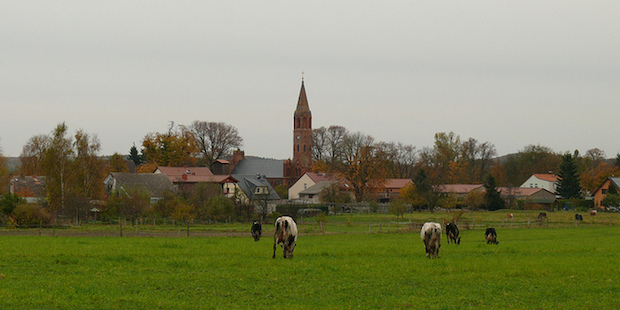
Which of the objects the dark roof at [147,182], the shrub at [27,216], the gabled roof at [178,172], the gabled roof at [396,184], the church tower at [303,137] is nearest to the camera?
the shrub at [27,216]

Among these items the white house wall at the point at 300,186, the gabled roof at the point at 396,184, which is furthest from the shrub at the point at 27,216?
the white house wall at the point at 300,186

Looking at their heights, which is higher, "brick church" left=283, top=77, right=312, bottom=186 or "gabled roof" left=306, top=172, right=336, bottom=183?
"brick church" left=283, top=77, right=312, bottom=186

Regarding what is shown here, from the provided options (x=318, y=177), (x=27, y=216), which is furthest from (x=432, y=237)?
(x=318, y=177)

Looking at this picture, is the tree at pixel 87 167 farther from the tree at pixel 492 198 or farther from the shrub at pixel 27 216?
the tree at pixel 492 198

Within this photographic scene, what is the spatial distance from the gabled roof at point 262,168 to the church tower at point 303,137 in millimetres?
4652

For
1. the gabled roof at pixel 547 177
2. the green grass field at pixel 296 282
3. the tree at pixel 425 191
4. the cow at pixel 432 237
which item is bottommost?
the green grass field at pixel 296 282

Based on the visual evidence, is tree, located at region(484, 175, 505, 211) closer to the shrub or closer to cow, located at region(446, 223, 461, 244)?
cow, located at region(446, 223, 461, 244)

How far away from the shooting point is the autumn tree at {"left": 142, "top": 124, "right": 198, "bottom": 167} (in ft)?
400

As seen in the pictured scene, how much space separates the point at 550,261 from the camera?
75.1 ft

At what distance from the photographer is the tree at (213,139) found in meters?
134

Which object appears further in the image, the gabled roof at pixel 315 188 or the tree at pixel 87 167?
the gabled roof at pixel 315 188

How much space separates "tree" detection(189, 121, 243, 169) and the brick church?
12966mm

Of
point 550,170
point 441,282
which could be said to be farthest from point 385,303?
point 550,170

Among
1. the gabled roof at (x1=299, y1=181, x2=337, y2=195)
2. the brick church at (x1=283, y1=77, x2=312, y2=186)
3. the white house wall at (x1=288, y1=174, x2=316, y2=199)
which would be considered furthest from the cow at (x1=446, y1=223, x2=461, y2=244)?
the brick church at (x1=283, y1=77, x2=312, y2=186)
